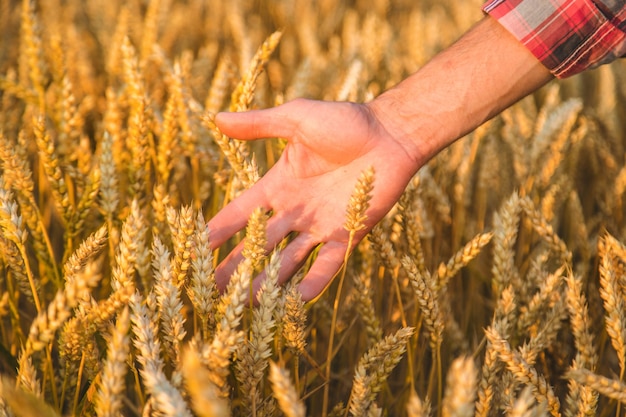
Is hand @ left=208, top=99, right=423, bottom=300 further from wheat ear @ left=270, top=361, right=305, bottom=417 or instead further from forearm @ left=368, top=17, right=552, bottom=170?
wheat ear @ left=270, top=361, right=305, bottom=417

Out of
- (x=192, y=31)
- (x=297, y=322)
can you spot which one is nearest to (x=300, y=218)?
(x=297, y=322)

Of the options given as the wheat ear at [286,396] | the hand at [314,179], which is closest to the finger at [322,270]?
the hand at [314,179]

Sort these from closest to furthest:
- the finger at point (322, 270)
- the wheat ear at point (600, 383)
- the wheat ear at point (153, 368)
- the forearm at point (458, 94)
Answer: the wheat ear at point (153, 368)
the wheat ear at point (600, 383)
the finger at point (322, 270)
the forearm at point (458, 94)

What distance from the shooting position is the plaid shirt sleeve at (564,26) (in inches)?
39.3

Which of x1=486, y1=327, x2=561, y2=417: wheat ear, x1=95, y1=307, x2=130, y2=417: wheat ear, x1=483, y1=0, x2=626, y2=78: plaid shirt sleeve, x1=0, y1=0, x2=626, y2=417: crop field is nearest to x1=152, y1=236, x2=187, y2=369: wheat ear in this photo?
x1=0, y1=0, x2=626, y2=417: crop field

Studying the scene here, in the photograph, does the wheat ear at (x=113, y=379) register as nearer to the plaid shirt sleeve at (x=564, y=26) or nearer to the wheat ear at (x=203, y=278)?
the wheat ear at (x=203, y=278)

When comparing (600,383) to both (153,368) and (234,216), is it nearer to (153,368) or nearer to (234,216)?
(153,368)

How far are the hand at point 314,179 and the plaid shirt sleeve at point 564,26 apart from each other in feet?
0.91

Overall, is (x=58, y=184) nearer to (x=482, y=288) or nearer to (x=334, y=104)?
(x=334, y=104)

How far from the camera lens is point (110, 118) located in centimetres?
114

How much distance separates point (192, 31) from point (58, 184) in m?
1.75

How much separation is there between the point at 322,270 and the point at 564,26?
1.90 ft

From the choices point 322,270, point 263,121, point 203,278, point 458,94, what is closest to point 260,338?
point 203,278

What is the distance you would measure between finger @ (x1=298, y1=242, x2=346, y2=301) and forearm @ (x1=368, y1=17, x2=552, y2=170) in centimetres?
21
